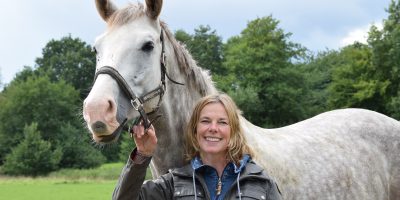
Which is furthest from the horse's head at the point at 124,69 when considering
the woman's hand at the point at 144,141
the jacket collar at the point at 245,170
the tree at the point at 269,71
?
the tree at the point at 269,71

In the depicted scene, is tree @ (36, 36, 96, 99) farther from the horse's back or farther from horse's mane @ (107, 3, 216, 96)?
horse's mane @ (107, 3, 216, 96)

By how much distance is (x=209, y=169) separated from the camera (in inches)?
130

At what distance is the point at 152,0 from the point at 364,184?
9.52ft

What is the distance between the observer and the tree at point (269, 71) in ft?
140

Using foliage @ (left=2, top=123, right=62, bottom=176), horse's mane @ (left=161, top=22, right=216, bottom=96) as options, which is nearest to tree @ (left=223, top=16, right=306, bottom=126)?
foliage @ (left=2, top=123, right=62, bottom=176)

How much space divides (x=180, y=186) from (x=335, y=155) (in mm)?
2335

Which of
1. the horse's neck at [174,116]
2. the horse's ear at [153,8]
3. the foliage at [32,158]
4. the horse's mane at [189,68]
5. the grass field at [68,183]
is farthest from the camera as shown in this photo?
the foliage at [32,158]

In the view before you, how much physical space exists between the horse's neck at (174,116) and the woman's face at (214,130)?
1.87ft

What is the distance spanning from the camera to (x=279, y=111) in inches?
1698

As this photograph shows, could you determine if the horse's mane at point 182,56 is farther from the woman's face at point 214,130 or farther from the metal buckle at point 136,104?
the woman's face at point 214,130

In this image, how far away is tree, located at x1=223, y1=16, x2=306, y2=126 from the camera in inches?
1676

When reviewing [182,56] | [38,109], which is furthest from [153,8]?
[38,109]

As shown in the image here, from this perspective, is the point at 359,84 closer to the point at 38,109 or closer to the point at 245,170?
the point at 245,170

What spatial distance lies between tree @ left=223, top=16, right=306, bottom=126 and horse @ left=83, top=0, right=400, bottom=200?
35.6 meters
